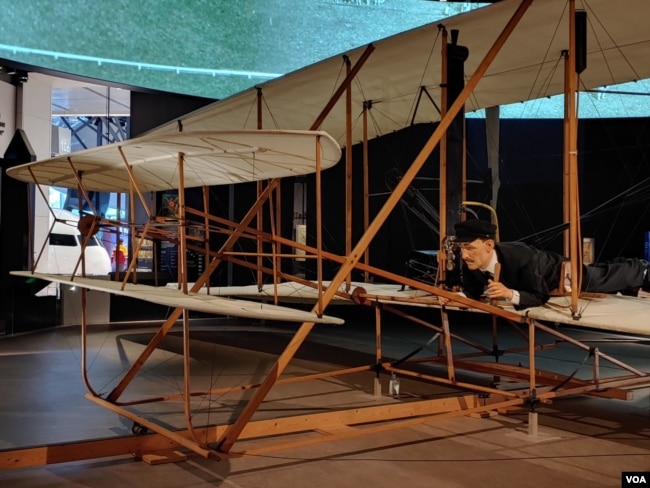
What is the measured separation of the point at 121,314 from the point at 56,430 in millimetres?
8423

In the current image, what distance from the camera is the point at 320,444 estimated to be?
455 centimetres

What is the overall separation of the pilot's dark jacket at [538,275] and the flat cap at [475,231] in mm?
156

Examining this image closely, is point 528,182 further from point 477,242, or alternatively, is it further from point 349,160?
point 477,242

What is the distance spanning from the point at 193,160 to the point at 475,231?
6.90 ft

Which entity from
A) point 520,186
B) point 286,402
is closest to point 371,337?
point 520,186

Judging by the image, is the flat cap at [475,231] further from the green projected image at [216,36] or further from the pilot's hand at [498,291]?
the green projected image at [216,36]

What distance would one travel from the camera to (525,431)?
4.99 m

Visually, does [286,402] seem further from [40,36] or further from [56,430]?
[40,36]

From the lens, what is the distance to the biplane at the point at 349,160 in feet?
12.4

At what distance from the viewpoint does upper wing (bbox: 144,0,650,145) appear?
5.15 metres

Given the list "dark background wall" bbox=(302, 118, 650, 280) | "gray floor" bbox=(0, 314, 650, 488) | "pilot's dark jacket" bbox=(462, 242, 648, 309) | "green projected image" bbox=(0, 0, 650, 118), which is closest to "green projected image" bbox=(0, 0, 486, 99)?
"green projected image" bbox=(0, 0, 650, 118)

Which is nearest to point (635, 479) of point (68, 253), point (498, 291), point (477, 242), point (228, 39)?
point (498, 291)

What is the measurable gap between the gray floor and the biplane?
0.18 m

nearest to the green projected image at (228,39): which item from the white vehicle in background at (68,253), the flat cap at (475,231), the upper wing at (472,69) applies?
the white vehicle in background at (68,253)
